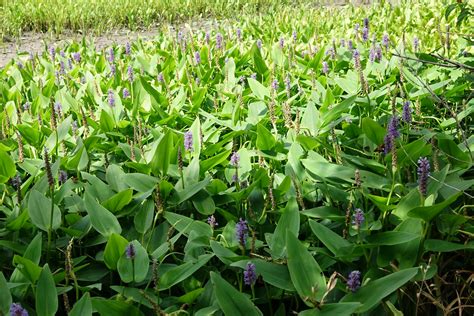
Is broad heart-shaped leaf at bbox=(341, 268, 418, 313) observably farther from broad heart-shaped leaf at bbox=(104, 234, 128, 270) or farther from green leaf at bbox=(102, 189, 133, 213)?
green leaf at bbox=(102, 189, 133, 213)

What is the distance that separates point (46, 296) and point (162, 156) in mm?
718

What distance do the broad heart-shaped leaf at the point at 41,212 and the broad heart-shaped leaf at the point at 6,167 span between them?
1.08ft

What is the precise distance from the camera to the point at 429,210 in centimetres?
155

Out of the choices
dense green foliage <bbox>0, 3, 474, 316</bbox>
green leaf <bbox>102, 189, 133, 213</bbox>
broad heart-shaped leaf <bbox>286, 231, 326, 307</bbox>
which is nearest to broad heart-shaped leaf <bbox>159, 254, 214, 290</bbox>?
dense green foliage <bbox>0, 3, 474, 316</bbox>

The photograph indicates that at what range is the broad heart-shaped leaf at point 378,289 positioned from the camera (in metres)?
1.38

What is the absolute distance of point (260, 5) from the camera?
25.2ft

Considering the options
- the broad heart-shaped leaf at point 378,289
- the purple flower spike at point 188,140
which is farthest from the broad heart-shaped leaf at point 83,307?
the purple flower spike at point 188,140

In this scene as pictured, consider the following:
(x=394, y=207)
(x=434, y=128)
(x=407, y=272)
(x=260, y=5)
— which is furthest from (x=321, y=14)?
(x=407, y=272)

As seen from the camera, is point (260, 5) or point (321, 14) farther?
point (260, 5)

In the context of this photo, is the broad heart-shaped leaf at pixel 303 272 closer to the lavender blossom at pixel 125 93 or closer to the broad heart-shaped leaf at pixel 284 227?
the broad heart-shaped leaf at pixel 284 227

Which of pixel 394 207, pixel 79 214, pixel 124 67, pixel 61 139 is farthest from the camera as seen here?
pixel 124 67

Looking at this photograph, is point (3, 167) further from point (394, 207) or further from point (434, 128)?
point (434, 128)

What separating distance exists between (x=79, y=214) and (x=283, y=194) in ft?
2.19

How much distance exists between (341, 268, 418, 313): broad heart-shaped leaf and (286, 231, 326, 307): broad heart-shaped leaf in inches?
2.7
